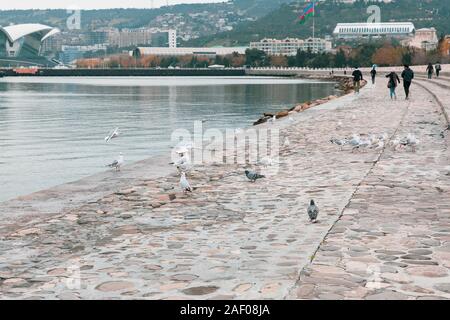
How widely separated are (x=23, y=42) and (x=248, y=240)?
594ft

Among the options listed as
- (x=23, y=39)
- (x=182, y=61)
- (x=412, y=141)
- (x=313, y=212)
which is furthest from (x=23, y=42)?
(x=313, y=212)

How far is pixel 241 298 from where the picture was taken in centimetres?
416

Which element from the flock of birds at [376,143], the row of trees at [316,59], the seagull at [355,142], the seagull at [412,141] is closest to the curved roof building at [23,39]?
the row of trees at [316,59]

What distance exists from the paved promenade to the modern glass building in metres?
168

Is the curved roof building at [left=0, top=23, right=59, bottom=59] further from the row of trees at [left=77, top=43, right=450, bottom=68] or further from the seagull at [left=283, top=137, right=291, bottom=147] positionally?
the seagull at [left=283, top=137, right=291, bottom=147]

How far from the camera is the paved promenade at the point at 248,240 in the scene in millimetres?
4410

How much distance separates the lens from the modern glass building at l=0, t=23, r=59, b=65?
16838 cm

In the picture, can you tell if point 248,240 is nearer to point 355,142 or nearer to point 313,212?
point 313,212

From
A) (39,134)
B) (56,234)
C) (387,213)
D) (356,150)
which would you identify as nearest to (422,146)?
(356,150)

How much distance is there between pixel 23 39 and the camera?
6865 inches
